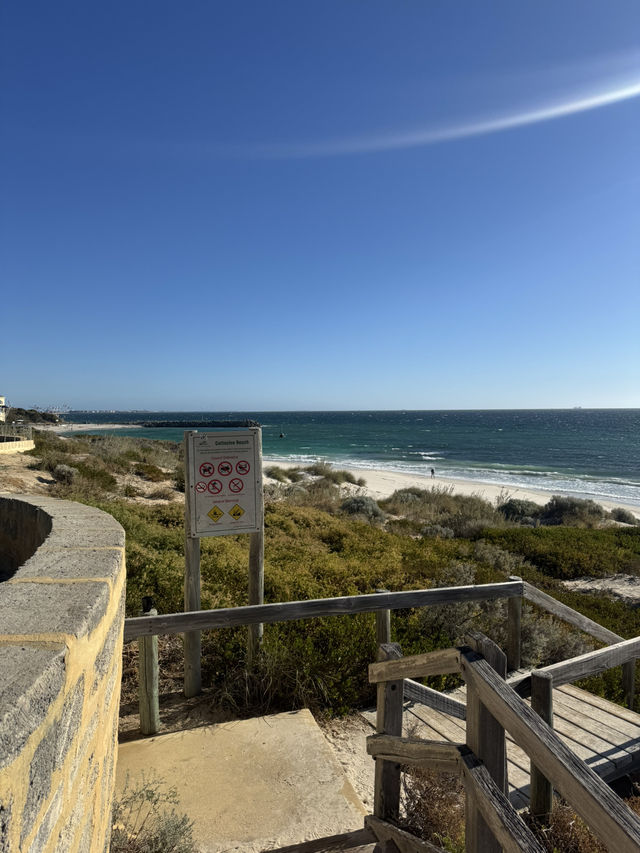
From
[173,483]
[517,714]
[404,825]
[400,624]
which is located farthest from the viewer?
[173,483]

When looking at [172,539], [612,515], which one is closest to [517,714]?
[172,539]

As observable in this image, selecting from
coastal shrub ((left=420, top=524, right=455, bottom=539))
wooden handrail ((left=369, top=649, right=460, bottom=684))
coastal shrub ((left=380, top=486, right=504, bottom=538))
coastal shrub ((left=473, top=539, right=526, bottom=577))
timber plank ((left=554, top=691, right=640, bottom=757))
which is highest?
wooden handrail ((left=369, top=649, right=460, bottom=684))

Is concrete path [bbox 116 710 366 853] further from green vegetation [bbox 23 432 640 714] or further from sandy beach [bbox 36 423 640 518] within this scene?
sandy beach [bbox 36 423 640 518]

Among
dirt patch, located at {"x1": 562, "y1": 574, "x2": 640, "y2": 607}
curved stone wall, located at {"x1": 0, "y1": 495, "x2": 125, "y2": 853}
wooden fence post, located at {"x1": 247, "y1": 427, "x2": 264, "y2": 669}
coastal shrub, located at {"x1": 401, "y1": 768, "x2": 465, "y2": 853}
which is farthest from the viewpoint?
dirt patch, located at {"x1": 562, "y1": 574, "x2": 640, "y2": 607}

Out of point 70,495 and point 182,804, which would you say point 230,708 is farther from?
point 70,495

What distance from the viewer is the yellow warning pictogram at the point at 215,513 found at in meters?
4.18

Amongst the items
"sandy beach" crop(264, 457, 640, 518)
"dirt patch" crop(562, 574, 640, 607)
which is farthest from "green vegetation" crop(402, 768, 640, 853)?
"sandy beach" crop(264, 457, 640, 518)

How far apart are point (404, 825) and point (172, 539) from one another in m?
5.50

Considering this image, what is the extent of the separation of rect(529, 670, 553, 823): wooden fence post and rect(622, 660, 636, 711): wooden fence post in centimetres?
266

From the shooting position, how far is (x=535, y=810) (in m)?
3.10

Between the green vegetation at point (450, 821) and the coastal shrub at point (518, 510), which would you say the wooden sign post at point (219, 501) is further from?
the coastal shrub at point (518, 510)

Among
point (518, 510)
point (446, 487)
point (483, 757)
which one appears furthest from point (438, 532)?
point (483, 757)

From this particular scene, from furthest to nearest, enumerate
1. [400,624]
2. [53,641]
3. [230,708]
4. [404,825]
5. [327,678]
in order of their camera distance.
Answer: [400,624] → [327,678] → [230,708] → [404,825] → [53,641]

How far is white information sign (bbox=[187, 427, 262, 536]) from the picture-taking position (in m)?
4.13
